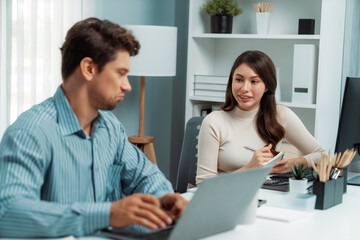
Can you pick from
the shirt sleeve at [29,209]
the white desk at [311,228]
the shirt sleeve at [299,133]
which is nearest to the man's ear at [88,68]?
the shirt sleeve at [29,209]

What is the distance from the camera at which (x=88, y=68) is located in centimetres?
153

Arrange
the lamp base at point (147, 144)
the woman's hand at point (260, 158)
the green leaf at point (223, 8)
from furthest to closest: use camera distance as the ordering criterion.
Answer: the green leaf at point (223, 8)
the lamp base at point (147, 144)
the woman's hand at point (260, 158)

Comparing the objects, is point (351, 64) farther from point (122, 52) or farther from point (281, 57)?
point (122, 52)

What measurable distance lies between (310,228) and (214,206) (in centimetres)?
40

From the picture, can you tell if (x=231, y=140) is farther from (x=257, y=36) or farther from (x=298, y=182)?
(x=257, y=36)

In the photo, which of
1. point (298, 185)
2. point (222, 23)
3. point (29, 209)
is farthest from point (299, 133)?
point (29, 209)

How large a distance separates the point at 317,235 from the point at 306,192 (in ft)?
1.24

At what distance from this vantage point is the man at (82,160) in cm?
128

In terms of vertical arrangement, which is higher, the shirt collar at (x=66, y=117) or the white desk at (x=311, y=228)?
the shirt collar at (x=66, y=117)

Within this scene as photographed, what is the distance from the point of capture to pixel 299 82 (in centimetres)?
316

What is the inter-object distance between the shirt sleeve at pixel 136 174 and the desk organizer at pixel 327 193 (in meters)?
0.49

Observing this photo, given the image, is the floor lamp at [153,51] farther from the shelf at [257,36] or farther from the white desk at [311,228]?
the white desk at [311,228]

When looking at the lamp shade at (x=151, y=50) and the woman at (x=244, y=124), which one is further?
the lamp shade at (x=151, y=50)

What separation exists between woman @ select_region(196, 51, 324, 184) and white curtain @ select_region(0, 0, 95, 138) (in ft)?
3.26
